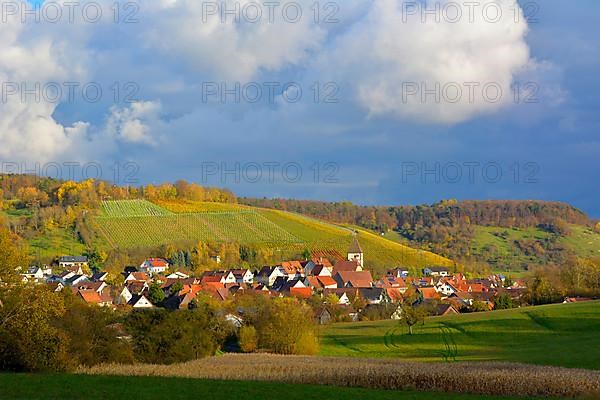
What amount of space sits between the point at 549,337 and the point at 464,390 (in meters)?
33.1

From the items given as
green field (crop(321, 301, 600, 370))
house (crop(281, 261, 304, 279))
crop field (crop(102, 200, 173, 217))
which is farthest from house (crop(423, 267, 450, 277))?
green field (crop(321, 301, 600, 370))

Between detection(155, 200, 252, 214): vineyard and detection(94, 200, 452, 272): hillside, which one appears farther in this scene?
detection(155, 200, 252, 214): vineyard

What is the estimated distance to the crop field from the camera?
175 metres

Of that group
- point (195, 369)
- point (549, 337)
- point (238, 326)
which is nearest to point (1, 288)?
point (195, 369)

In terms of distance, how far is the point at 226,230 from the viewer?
171500 millimetres

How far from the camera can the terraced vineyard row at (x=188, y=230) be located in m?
159

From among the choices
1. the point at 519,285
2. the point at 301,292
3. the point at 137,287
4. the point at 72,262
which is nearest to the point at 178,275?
the point at 137,287

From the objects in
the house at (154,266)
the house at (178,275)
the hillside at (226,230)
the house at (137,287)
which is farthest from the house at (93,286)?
the hillside at (226,230)

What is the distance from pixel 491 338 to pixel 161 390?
44.3 metres

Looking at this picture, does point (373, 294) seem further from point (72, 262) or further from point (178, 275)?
point (72, 262)

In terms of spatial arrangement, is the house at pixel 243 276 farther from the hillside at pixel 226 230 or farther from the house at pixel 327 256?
the hillside at pixel 226 230

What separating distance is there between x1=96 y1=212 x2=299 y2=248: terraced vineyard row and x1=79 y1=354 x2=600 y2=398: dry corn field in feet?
364

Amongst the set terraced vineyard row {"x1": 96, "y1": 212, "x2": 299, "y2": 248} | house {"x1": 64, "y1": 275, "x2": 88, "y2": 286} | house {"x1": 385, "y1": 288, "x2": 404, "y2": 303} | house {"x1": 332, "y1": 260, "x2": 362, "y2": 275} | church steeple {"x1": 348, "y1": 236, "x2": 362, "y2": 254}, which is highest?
terraced vineyard row {"x1": 96, "y1": 212, "x2": 299, "y2": 248}

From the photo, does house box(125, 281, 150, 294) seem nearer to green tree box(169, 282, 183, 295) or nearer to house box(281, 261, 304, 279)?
green tree box(169, 282, 183, 295)
